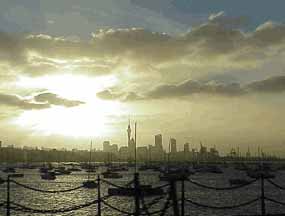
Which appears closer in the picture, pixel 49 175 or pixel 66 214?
pixel 66 214

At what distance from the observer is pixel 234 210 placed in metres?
47.1

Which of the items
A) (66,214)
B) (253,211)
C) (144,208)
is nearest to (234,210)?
(253,211)

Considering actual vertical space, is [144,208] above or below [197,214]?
above

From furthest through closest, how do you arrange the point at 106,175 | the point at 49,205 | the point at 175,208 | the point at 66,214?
the point at 106,175 → the point at 49,205 → the point at 66,214 → the point at 175,208

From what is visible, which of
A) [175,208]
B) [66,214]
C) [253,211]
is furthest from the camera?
[253,211]

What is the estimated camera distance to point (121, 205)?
52719 mm

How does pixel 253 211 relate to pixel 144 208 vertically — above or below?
below

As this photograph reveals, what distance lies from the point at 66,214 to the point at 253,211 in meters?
18.4

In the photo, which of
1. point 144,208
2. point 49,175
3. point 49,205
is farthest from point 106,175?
point 144,208

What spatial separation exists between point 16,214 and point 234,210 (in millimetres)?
21501

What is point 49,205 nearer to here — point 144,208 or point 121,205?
point 121,205

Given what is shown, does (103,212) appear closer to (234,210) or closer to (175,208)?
(234,210)

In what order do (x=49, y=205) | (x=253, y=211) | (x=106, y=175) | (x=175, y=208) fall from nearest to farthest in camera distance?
(x=175, y=208) < (x=253, y=211) < (x=49, y=205) < (x=106, y=175)

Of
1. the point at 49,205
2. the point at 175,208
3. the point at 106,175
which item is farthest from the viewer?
the point at 106,175
